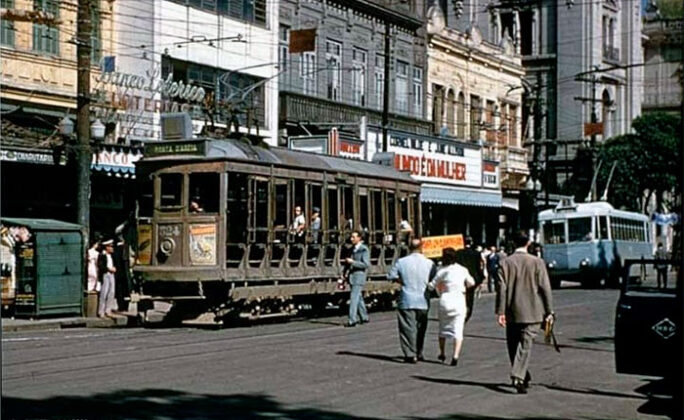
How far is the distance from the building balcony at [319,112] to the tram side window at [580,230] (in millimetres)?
7905

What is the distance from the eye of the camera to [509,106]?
63500 mm

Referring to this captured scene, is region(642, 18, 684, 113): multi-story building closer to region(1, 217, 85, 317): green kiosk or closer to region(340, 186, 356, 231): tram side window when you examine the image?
region(340, 186, 356, 231): tram side window

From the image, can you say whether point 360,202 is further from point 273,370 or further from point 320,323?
point 273,370

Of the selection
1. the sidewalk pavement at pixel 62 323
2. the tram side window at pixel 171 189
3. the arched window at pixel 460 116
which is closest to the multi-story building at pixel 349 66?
the arched window at pixel 460 116

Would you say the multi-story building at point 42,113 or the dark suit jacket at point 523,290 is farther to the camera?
the multi-story building at point 42,113

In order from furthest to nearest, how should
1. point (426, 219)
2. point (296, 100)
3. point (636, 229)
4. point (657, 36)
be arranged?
point (657, 36) → point (636, 229) → point (296, 100) → point (426, 219)

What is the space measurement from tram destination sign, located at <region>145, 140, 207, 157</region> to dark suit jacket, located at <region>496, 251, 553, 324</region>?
1063 cm

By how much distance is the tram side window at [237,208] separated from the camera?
24.5 meters

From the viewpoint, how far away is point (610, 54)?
263 feet

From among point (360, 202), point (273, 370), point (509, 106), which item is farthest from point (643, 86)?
point (273, 370)

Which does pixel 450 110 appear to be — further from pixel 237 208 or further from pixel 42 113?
pixel 237 208

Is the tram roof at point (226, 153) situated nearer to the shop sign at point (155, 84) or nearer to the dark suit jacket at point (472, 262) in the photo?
the dark suit jacket at point (472, 262)

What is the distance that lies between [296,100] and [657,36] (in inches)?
1950

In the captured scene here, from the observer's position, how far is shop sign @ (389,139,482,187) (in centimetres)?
4784
